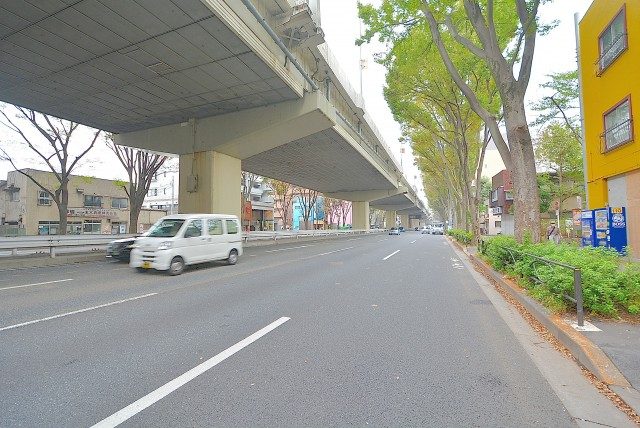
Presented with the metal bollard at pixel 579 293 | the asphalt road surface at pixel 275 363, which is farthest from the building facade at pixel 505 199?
the asphalt road surface at pixel 275 363

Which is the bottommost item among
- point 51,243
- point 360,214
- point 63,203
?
point 51,243

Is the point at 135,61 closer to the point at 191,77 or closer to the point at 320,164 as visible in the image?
the point at 191,77

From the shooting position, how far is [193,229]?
1149 cm

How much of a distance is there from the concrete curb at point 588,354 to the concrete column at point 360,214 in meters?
46.2

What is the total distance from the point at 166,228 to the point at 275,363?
8593 millimetres

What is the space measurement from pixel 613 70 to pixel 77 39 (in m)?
18.8

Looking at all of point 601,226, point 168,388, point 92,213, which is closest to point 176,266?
point 168,388

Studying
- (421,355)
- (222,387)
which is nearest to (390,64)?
(421,355)

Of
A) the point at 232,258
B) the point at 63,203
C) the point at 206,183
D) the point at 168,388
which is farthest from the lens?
the point at 63,203

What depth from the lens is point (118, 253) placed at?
1374cm

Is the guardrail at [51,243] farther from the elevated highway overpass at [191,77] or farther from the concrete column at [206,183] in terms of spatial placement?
the elevated highway overpass at [191,77]

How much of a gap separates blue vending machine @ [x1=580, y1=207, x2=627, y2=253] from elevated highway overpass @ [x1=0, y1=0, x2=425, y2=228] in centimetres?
1206

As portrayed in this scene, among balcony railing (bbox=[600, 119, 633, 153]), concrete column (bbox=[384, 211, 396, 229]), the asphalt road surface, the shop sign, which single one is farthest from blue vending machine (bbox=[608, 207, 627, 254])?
concrete column (bbox=[384, 211, 396, 229])

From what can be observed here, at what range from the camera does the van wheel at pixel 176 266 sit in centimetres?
1045
